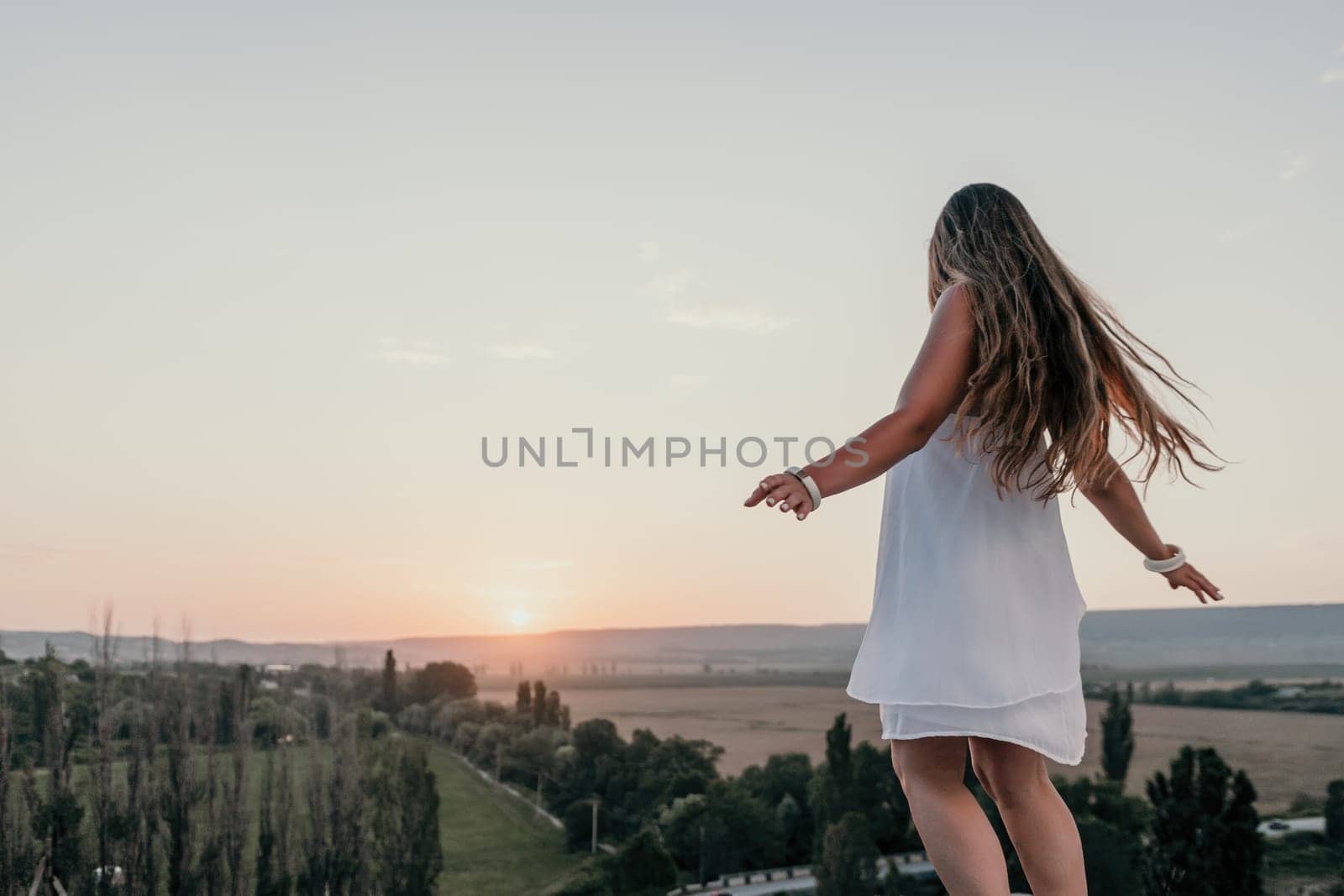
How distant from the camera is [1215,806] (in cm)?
2067

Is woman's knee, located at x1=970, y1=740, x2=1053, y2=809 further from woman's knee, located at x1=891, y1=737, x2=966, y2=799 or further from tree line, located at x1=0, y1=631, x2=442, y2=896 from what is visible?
tree line, located at x1=0, y1=631, x2=442, y2=896

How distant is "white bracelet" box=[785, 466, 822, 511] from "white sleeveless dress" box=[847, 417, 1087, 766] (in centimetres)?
41

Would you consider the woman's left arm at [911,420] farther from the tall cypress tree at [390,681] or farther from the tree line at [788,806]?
the tall cypress tree at [390,681]

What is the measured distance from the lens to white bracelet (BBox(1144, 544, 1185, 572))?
7.36ft

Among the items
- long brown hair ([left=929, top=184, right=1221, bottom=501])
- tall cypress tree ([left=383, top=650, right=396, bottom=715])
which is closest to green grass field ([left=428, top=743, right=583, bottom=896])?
tall cypress tree ([left=383, top=650, right=396, bottom=715])

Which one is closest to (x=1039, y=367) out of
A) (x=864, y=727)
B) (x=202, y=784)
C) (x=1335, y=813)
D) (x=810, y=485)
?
(x=810, y=485)

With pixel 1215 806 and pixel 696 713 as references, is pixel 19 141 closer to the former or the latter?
pixel 696 713

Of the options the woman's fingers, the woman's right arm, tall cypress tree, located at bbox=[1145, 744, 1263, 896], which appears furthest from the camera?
tall cypress tree, located at bbox=[1145, 744, 1263, 896]

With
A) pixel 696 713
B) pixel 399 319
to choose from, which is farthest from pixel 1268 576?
pixel 399 319

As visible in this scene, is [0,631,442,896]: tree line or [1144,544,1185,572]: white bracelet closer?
[1144,544,1185,572]: white bracelet

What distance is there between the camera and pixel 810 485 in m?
1.63

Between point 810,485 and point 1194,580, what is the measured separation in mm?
1063

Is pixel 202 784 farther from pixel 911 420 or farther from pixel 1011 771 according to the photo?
pixel 911 420

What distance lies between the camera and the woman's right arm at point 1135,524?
2117 mm
